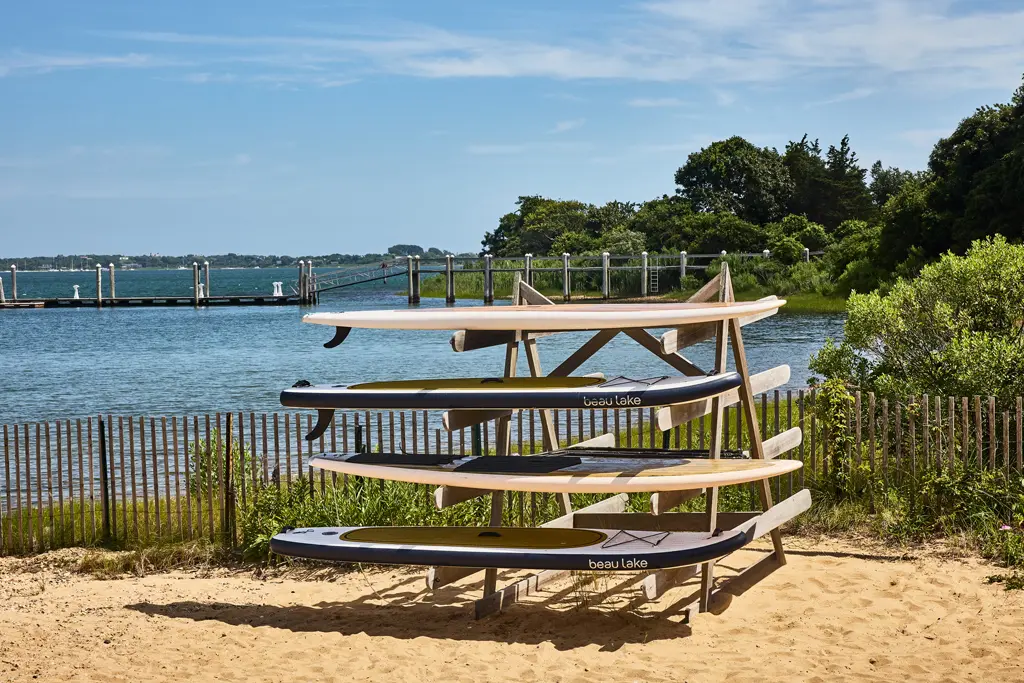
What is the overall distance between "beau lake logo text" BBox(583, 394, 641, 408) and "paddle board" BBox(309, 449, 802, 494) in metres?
0.53

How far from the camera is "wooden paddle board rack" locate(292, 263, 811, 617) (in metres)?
7.89

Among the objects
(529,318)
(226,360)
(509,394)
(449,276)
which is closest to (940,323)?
(529,318)

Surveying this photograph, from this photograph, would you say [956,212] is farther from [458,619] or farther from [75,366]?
[458,619]

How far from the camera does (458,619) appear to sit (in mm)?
8570

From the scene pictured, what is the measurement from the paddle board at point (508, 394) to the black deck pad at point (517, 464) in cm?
52

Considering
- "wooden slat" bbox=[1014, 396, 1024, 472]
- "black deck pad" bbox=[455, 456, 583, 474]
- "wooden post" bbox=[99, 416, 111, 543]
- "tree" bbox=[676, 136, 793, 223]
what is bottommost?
"wooden post" bbox=[99, 416, 111, 543]

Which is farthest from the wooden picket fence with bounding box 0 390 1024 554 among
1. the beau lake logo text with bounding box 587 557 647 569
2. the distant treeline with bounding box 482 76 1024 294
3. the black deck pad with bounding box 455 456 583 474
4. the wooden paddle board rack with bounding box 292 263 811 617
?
the distant treeline with bounding box 482 76 1024 294

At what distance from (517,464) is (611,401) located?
98 cm

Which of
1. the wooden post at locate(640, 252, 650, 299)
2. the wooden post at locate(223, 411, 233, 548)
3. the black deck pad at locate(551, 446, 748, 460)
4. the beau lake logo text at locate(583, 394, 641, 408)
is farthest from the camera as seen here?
the wooden post at locate(640, 252, 650, 299)

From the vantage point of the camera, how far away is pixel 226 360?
3966 cm

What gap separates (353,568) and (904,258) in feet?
120

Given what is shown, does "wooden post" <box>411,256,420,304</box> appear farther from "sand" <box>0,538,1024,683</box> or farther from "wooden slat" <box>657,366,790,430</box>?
"wooden slat" <box>657,366,790,430</box>

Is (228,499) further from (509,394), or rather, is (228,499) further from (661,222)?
(661,222)

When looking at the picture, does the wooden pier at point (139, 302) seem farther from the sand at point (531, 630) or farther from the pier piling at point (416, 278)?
the sand at point (531, 630)
